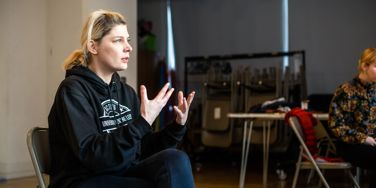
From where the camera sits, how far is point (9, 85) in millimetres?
4605

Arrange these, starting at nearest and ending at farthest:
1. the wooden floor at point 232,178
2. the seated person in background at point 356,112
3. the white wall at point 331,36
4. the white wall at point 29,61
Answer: the seated person in background at point 356,112
the wooden floor at point 232,178
the white wall at point 29,61
the white wall at point 331,36

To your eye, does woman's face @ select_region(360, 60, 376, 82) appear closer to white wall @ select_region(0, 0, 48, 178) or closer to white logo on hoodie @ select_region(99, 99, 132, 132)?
white logo on hoodie @ select_region(99, 99, 132, 132)

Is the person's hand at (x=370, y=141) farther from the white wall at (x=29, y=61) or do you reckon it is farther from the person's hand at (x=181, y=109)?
the white wall at (x=29, y=61)

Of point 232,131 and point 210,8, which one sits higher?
point 210,8

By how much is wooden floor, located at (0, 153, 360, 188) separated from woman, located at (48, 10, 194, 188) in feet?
9.02

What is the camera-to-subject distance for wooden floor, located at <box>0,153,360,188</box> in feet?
13.9

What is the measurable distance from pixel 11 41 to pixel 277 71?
3250mm

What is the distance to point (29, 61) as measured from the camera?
4750mm

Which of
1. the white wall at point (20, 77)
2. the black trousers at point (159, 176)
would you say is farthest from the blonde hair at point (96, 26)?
the white wall at point (20, 77)

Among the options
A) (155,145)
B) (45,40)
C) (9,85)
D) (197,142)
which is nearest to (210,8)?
(197,142)

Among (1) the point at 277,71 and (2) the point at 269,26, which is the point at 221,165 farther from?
(2) the point at 269,26

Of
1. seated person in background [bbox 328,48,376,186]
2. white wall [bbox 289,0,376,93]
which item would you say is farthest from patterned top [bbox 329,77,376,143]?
white wall [bbox 289,0,376,93]

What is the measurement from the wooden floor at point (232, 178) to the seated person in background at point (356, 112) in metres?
1.46

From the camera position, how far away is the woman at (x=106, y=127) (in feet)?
4.38
